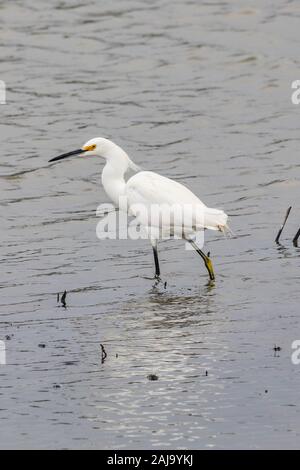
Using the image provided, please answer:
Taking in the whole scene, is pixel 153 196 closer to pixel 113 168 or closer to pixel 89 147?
pixel 113 168

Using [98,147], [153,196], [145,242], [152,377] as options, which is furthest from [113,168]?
[152,377]

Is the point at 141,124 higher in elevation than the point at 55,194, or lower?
higher

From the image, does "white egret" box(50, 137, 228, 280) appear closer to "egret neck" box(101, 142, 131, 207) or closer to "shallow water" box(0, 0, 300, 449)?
"egret neck" box(101, 142, 131, 207)

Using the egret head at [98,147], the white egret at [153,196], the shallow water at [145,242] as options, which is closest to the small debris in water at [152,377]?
the shallow water at [145,242]

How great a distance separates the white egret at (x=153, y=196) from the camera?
9.79m

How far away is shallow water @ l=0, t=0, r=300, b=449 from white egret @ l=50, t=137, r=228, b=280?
317 mm

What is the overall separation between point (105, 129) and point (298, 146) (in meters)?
2.61

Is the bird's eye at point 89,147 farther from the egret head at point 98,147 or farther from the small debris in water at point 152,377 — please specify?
the small debris in water at point 152,377

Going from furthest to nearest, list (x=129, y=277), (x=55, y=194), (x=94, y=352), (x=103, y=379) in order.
Result: (x=55, y=194), (x=129, y=277), (x=94, y=352), (x=103, y=379)

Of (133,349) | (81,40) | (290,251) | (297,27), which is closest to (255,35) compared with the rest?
(297,27)

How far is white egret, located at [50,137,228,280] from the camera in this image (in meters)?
9.79

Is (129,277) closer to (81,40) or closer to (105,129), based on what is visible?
(105,129)

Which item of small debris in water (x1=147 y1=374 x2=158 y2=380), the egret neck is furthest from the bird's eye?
small debris in water (x1=147 y1=374 x2=158 y2=380)

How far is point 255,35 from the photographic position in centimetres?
1888
